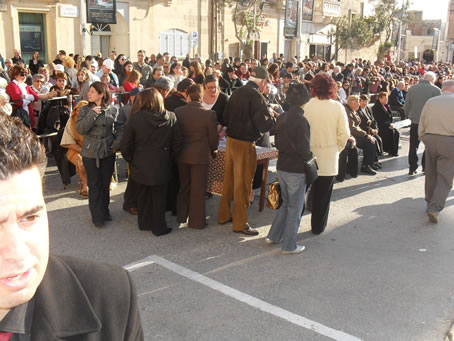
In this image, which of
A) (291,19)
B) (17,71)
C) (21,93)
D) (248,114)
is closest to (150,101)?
(248,114)

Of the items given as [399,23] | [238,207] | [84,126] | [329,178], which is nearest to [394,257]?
[329,178]

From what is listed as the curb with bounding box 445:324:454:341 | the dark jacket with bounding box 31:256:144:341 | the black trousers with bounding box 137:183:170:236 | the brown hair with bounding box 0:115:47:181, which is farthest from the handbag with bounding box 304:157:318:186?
the brown hair with bounding box 0:115:47:181

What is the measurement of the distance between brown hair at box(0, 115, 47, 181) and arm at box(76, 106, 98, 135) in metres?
4.79

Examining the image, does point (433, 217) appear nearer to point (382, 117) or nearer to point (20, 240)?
point (382, 117)

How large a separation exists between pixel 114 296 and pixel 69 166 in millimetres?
6482

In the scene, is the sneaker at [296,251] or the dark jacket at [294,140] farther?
the sneaker at [296,251]

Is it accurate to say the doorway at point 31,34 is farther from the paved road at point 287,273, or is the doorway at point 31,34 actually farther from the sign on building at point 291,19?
the paved road at point 287,273

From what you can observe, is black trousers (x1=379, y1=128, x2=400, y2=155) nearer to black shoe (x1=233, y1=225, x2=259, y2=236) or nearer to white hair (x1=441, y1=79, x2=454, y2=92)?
white hair (x1=441, y1=79, x2=454, y2=92)

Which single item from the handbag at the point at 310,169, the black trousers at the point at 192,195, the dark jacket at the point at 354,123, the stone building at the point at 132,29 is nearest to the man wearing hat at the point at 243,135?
the black trousers at the point at 192,195

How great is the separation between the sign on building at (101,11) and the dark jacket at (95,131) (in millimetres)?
16653

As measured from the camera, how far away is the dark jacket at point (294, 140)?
5098mm

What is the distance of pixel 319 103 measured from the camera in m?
5.48

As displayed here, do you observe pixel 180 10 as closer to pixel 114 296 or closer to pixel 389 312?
pixel 389 312

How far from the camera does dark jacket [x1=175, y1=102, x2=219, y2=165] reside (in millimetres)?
5801
